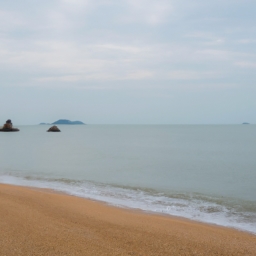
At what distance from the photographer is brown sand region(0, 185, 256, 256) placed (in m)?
5.82

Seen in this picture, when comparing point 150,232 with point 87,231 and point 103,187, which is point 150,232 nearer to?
point 87,231

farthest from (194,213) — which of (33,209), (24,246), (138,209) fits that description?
(24,246)

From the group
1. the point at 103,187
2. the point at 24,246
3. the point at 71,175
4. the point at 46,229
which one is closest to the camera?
the point at 24,246

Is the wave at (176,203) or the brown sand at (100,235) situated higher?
the brown sand at (100,235)

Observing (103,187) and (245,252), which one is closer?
(245,252)

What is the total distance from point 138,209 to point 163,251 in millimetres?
4864

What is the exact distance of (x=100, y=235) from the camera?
675 cm

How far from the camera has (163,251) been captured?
19.4 feet

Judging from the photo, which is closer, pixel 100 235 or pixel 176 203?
pixel 100 235

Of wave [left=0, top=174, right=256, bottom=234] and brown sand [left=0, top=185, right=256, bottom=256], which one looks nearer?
brown sand [left=0, top=185, right=256, bottom=256]

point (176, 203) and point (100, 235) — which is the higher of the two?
point (100, 235)

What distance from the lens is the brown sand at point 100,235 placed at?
5820mm

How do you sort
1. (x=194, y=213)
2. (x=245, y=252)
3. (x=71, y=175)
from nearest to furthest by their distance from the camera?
(x=245, y=252), (x=194, y=213), (x=71, y=175)

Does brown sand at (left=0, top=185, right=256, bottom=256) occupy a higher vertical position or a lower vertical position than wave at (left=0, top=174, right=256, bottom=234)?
higher
